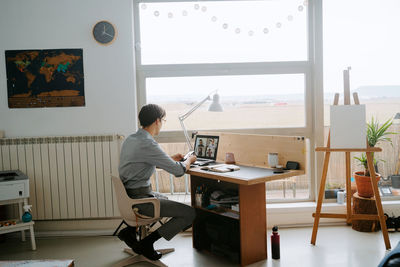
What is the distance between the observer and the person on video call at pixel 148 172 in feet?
9.28

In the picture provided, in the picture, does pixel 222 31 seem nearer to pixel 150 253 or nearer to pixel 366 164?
pixel 366 164

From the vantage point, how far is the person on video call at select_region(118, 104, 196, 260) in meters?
2.83

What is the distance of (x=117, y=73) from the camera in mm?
3652

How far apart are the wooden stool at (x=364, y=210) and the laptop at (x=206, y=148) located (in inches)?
55.8

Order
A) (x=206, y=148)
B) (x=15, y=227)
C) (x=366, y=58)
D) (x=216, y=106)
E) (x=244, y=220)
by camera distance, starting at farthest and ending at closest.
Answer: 1. (x=366, y=58)
2. (x=216, y=106)
3. (x=206, y=148)
4. (x=15, y=227)
5. (x=244, y=220)

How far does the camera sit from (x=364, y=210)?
350 centimetres

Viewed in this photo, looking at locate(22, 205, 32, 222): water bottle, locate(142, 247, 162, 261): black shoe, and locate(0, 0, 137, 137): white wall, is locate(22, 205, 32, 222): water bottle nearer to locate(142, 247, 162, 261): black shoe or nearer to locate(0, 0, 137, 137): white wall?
locate(0, 0, 137, 137): white wall

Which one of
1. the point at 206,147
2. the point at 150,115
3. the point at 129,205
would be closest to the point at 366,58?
the point at 206,147

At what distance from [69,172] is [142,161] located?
1.15m

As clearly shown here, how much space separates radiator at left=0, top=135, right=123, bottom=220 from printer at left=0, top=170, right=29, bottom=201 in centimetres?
29

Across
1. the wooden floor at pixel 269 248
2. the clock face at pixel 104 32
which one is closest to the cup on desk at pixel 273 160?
the wooden floor at pixel 269 248

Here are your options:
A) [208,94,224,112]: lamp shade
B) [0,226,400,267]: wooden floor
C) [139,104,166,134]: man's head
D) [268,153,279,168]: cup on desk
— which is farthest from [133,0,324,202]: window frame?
[139,104,166,134]: man's head

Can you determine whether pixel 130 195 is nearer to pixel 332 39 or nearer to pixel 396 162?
pixel 332 39

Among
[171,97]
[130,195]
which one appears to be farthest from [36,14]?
[130,195]
